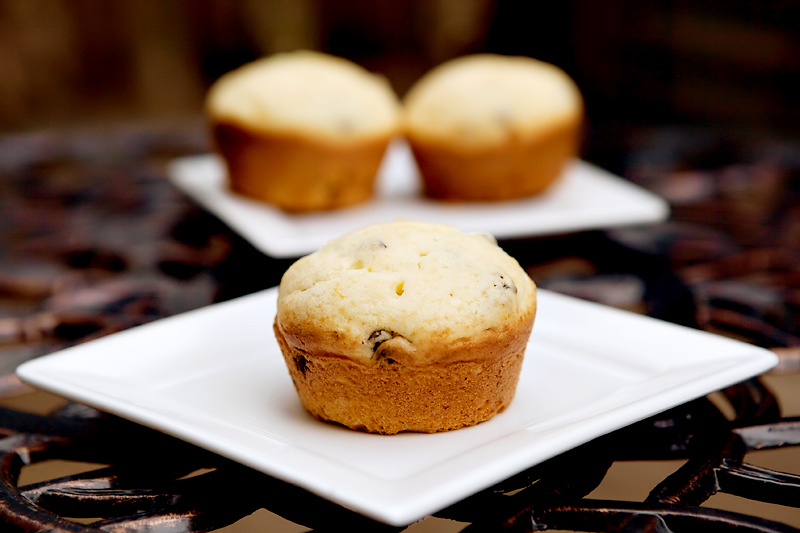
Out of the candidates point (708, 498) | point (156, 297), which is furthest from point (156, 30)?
point (708, 498)

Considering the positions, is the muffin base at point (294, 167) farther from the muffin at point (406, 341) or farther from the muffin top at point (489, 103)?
the muffin at point (406, 341)

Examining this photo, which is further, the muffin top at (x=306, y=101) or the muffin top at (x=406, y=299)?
the muffin top at (x=306, y=101)

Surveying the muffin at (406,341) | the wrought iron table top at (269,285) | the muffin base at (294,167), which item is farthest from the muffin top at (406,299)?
the muffin base at (294,167)

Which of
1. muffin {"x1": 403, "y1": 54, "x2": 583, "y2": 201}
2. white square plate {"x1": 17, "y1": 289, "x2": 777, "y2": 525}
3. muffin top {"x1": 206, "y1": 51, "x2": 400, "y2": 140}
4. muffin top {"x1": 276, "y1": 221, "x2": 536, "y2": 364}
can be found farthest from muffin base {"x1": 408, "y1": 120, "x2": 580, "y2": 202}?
muffin top {"x1": 276, "y1": 221, "x2": 536, "y2": 364}

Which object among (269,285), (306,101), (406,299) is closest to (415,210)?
(306,101)

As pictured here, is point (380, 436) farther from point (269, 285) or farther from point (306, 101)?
point (306, 101)

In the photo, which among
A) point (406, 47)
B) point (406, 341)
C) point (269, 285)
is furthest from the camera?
point (406, 47)
